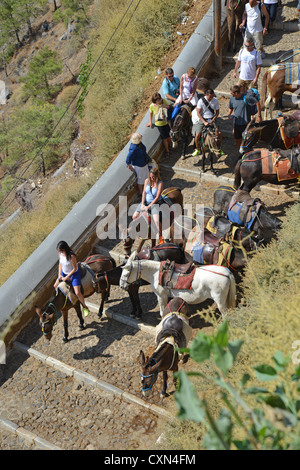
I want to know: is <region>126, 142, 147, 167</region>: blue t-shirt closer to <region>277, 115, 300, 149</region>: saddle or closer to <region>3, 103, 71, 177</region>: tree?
<region>277, 115, 300, 149</region>: saddle

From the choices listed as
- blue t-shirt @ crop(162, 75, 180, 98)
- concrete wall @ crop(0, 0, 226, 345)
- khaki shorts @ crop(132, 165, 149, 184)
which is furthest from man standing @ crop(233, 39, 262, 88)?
khaki shorts @ crop(132, 165, 149, 184)

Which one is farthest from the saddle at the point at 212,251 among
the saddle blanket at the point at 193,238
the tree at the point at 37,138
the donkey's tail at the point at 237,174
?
the tree at the point at 37,138

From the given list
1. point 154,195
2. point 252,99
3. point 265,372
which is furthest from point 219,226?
point 265,372

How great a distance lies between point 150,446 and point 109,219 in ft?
16.4

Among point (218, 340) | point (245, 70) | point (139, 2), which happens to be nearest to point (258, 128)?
point (245, 70)

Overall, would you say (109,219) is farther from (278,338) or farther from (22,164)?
(22,164)

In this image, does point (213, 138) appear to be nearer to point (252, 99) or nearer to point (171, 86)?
point (252, 99)

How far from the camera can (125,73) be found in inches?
642

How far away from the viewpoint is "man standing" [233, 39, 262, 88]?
11.0 meters

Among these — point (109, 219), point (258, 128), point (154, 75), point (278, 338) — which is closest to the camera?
point (278, 338)

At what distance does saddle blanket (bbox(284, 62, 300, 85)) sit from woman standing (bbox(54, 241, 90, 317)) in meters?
6.21

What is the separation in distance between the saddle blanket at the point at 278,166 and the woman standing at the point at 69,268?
379cm

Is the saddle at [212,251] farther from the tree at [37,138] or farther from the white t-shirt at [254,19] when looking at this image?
the tree at [37,138]

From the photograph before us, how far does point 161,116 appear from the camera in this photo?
36.4ft
